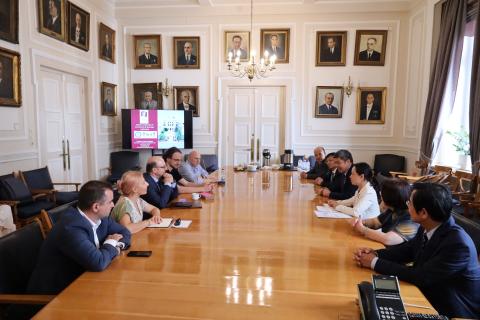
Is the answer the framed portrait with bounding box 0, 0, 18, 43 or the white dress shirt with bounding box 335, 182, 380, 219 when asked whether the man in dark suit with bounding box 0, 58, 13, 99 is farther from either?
the white dress shirt with bounding box 335, 182, 380, 219

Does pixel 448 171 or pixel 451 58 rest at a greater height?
pixel 451 58

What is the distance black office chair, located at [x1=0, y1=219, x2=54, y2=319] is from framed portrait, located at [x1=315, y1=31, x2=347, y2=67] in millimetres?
6394

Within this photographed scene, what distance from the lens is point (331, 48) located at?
693 cm

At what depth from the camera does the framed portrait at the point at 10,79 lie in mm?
4250

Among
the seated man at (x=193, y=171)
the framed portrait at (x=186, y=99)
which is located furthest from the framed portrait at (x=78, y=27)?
the seated man at (x=193, y=171)

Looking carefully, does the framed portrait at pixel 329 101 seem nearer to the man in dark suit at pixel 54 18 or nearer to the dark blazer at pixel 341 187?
the dark blazer at pixel 341 187

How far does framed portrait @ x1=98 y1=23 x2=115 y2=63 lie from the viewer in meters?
6.53

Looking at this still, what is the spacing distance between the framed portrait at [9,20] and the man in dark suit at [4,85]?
0.34 metres

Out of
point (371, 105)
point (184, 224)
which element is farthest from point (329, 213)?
point (371, 105)

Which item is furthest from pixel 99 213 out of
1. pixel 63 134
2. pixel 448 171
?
pixel 448 171

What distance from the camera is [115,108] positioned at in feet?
23.4

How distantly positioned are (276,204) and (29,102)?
4.03 m

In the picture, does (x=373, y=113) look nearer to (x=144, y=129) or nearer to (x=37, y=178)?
(x=144, y=129)

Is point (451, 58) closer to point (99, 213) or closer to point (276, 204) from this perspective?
point (276, 204)
